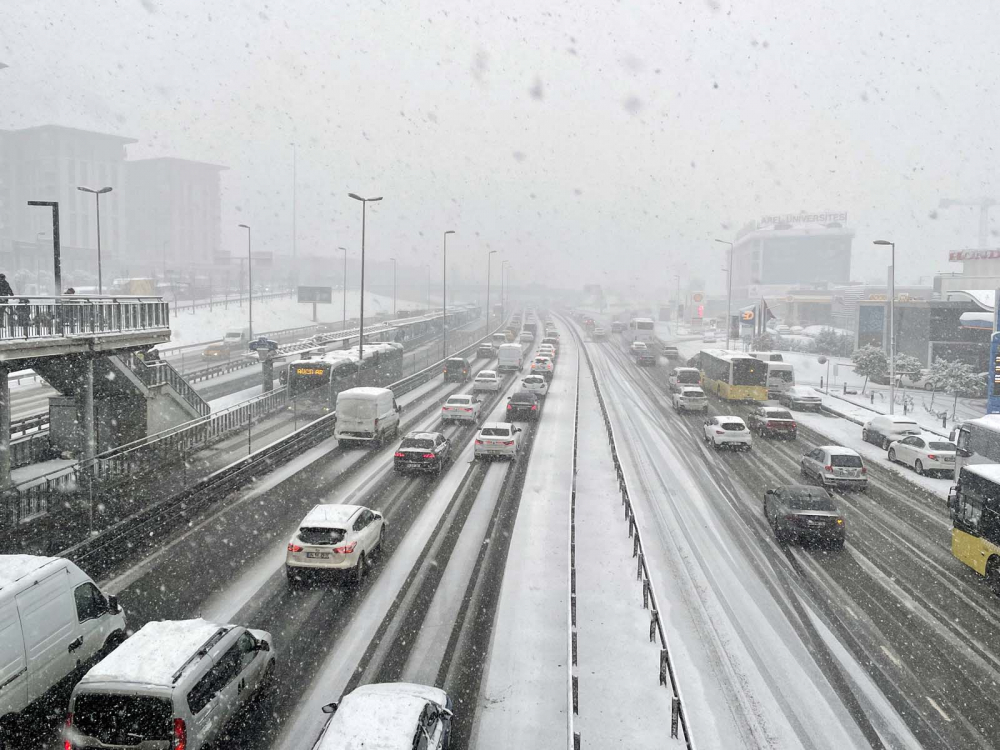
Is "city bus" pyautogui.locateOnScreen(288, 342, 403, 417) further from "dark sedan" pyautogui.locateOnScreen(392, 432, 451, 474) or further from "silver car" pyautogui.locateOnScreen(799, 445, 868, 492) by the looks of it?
"silver car" pyautogui.locateOnScreen(799, 445, 868, 492)

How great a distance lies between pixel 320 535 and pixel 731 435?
19.0 m

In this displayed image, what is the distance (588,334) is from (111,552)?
290ft

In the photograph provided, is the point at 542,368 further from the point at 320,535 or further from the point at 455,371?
the point at 320,535

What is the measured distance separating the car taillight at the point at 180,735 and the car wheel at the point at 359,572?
21.1ft

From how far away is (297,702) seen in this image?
1046 cm

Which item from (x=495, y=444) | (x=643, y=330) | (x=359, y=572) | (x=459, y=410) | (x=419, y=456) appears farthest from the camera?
(x=643, y=330)

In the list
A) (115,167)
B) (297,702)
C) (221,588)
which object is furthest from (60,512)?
(115,167)

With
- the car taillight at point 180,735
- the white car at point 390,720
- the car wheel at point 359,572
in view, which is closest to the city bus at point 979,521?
the white car at point 390,720

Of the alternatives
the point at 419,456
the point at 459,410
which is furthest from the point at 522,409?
the point at 419,456

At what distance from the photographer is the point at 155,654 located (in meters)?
8.76

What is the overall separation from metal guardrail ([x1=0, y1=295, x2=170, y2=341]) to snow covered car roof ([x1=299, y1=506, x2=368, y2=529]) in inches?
308

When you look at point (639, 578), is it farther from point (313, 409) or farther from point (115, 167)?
point (115, 167)

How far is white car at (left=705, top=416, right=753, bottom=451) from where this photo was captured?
2914 cm

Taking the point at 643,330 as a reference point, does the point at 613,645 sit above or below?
below
